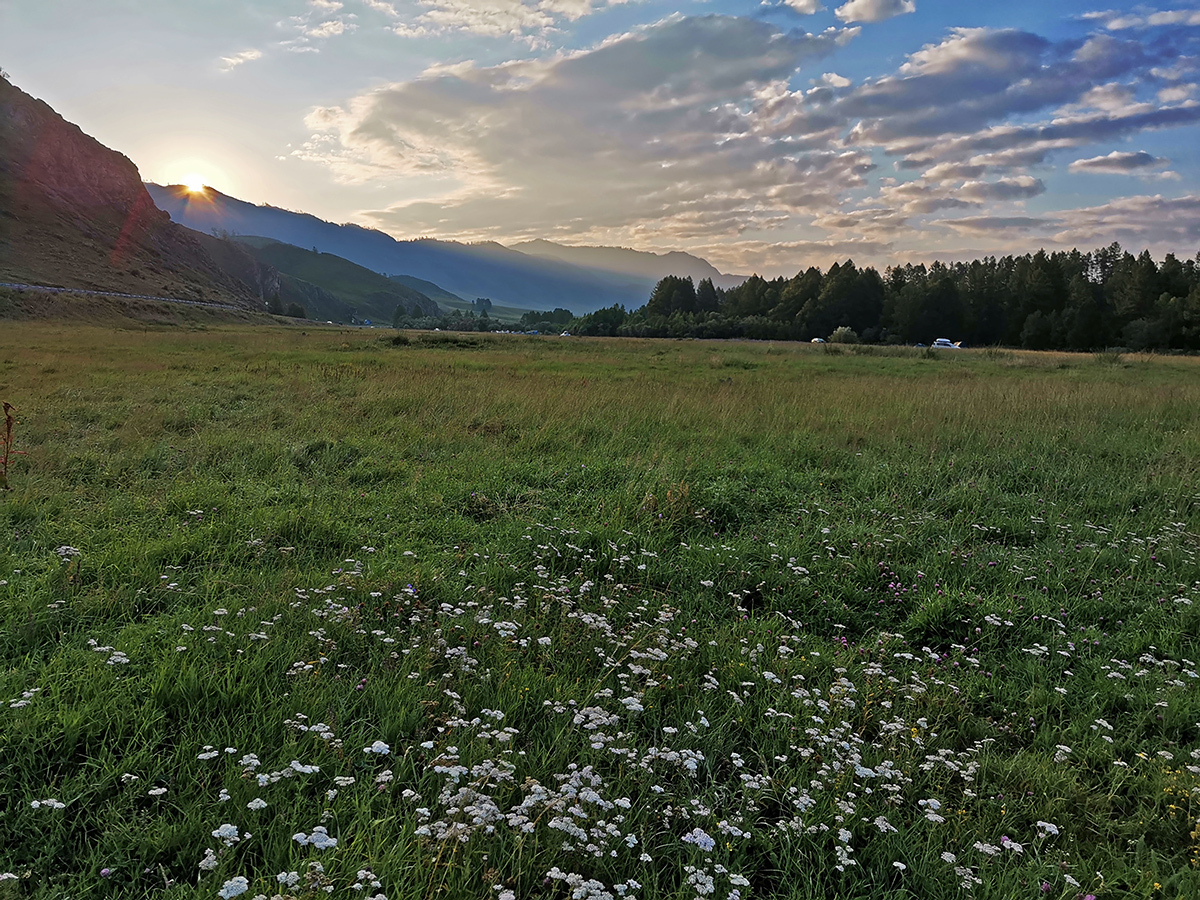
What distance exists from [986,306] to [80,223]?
160708mm

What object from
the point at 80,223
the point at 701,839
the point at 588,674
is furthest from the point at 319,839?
the point at 80,223

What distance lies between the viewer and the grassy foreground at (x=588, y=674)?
2855 millimetres

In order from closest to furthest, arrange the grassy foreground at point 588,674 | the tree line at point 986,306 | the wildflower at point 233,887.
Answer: the wildflower at point 233,887 < the grassy foreground at point 588,674 < the tree line at point 986,306

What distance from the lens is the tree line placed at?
74.8 metres

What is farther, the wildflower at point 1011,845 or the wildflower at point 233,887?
the wildflower at point 1011,845

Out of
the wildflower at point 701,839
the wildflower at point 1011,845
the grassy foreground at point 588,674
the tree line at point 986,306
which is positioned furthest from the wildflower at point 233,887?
the tree line at point 986,306

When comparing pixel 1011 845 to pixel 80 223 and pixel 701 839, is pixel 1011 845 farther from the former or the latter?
pixel 80 223

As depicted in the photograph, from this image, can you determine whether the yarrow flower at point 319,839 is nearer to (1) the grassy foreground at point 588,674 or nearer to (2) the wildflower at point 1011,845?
(1) the grassy foreground at point 588,674

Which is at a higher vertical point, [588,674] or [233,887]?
[233,887]

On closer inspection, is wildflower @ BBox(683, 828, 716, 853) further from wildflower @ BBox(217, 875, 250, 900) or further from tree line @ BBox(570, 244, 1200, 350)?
tree line @ BBox(570, 244, 1200, 350)

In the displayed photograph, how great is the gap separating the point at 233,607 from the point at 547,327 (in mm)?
176154

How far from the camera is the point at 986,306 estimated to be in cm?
9088

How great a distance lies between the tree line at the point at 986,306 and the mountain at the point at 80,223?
8827cm

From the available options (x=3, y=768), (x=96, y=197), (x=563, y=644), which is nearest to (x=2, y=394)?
(x=3, y=768)
